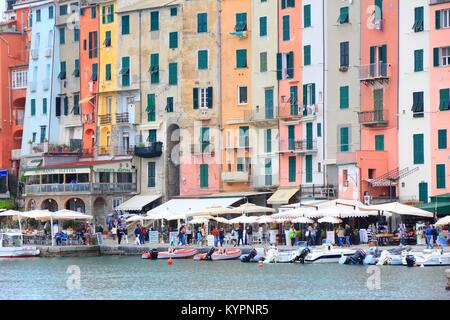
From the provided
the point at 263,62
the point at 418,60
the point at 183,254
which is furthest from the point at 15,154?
the point at 418,60

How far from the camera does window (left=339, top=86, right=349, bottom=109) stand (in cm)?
9250

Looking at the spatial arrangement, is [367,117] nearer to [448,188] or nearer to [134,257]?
[448,188]

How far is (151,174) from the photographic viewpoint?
106 meters

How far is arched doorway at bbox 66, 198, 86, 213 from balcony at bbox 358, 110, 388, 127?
88.1 feet

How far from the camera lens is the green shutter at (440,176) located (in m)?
86.1

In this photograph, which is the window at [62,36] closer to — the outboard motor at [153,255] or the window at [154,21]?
the window at [154,21]

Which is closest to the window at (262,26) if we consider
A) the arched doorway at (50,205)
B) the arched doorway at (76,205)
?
the arched doorway at (76,205)

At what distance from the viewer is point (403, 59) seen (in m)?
89.1

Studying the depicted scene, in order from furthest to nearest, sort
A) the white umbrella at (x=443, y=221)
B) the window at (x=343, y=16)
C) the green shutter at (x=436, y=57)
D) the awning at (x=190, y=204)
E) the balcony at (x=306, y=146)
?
the awning at (x=190, y=204)
the balcony at (x=306, y=146)
the window at (x=343, y=16)
the green shutter at (x=436, y=57)
the white umbrella at (x=443, y=221)

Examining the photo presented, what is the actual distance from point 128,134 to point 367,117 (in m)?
24.5

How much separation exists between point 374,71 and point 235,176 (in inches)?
557

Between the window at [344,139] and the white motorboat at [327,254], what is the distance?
16131 mm

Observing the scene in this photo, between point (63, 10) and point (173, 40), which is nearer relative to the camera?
point (173, 40)

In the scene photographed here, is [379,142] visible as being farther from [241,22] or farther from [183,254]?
[241,22]
